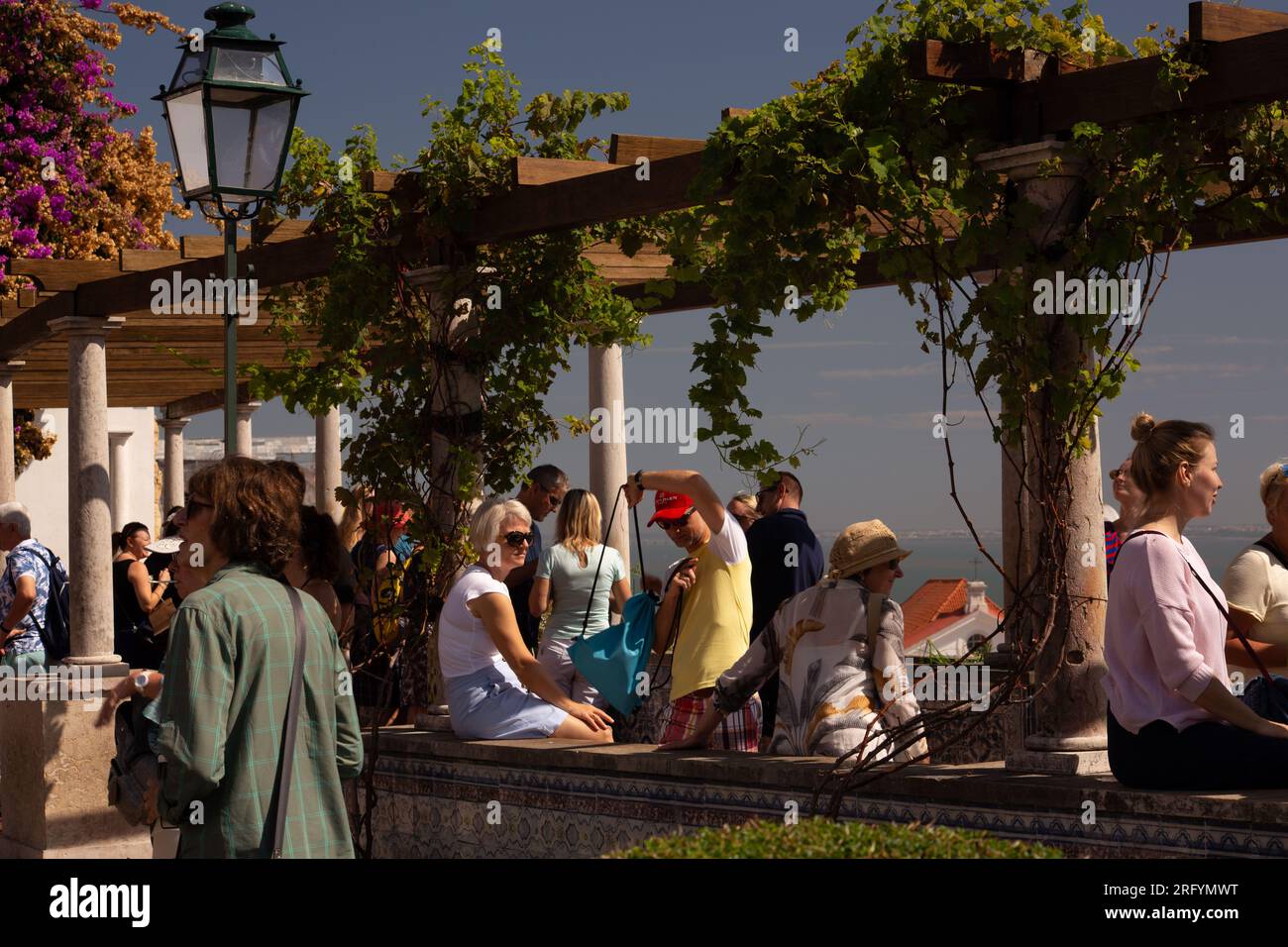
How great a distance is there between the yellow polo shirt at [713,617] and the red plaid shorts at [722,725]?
0.18 ft

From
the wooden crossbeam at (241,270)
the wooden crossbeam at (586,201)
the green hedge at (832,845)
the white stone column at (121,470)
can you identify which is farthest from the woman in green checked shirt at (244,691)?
the white stone column at (121,470)

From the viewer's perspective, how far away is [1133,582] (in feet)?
15.6

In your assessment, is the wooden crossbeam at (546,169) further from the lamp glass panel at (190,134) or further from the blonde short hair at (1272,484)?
the blonde short hair at (1272,484)

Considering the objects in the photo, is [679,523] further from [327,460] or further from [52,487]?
[52,487]

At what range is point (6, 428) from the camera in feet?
46.5

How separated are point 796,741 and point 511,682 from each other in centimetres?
166

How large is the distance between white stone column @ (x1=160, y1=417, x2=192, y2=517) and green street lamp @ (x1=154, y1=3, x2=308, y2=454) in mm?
16367

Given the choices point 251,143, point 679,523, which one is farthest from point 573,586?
point 251,143

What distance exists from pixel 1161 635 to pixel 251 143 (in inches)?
162

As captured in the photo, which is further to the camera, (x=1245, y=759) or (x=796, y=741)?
(x=796, y=741)

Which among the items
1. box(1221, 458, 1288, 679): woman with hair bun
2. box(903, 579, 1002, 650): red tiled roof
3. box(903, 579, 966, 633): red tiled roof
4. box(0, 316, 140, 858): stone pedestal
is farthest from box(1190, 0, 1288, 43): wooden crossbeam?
box(903, 579, 966, 633): red tiled roof

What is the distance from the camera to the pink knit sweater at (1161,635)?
469 cm
